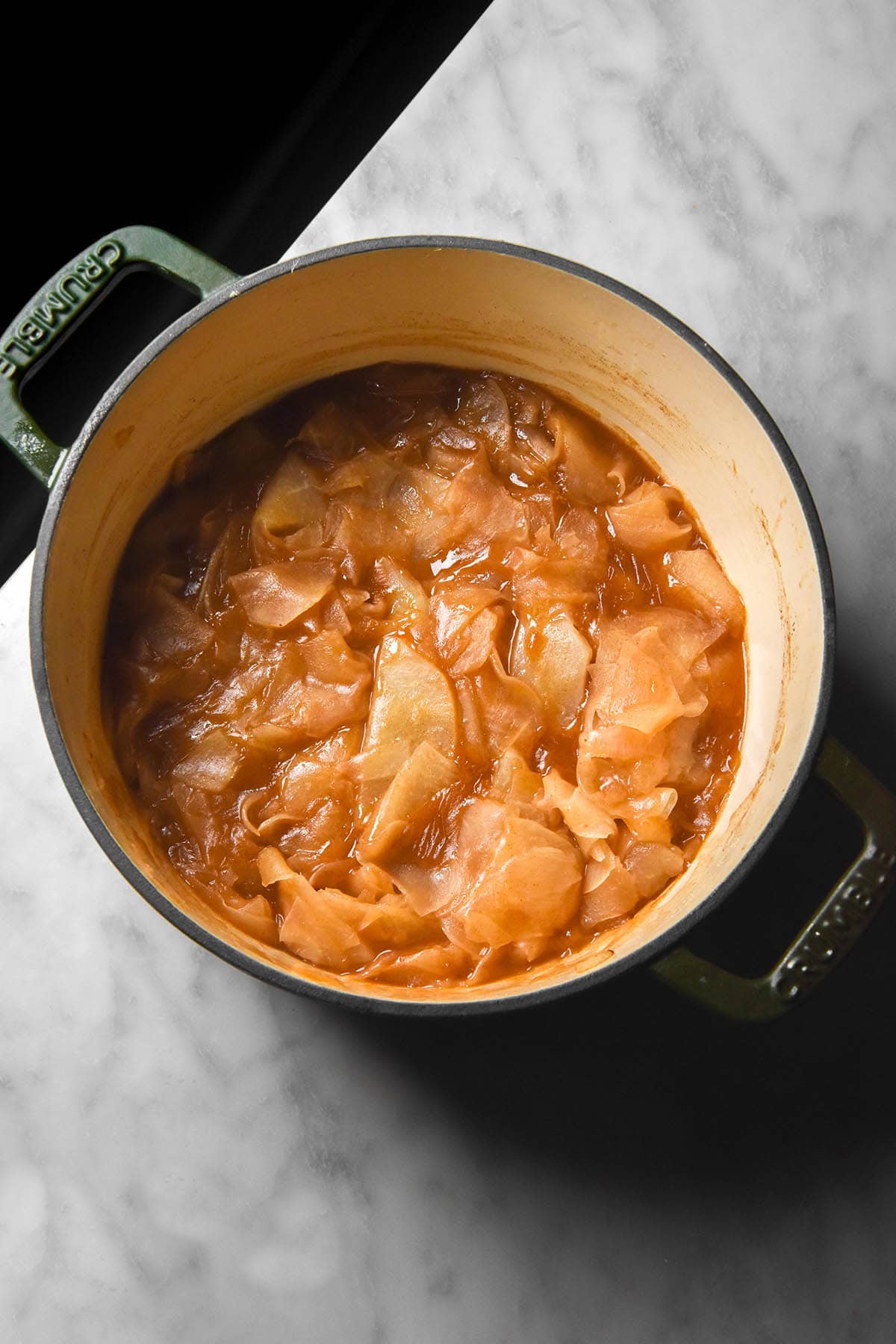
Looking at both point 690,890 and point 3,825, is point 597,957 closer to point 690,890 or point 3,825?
point 690,890

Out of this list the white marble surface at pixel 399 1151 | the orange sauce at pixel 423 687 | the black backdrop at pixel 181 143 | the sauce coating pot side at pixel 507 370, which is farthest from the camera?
the black backdrop at pixel 181 143

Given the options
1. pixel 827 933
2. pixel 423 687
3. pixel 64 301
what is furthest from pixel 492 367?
pixel 827 933

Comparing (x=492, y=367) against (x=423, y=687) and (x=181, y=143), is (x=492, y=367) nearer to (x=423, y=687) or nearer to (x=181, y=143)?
(x=423, y=687)

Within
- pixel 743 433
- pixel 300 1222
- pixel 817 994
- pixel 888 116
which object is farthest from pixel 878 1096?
pixel 888 116

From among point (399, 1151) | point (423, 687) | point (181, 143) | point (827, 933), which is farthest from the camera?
point (181, 143)

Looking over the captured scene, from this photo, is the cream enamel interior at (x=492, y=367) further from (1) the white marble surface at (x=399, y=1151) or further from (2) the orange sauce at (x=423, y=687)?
(1) the white marble surface at (x=399, y=1151)

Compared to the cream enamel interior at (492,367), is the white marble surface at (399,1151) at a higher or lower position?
lower

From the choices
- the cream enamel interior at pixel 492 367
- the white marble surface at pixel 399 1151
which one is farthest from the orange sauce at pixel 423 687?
the white marble surface at pixel 399 1151
